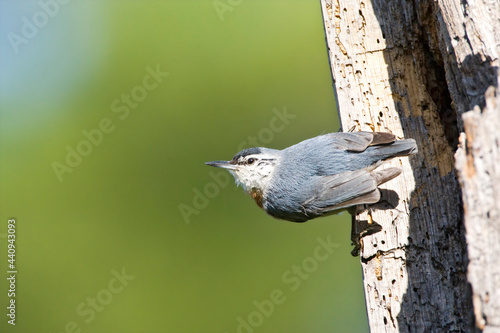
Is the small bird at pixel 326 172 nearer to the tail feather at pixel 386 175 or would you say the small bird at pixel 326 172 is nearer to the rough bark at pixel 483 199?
the tail feather at pixel 386 175

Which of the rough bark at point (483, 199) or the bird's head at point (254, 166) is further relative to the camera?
the bird's head at point (254, 166)

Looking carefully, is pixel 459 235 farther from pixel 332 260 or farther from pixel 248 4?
pixel 248 4

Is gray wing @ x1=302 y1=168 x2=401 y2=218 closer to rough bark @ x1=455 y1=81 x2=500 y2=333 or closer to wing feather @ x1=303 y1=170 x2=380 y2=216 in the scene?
wing feather @ x1=303 y1=170 x2=380 y2=216

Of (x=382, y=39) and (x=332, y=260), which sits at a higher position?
(x=382, y=39)

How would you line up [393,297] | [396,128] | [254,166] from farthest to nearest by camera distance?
[254,166], [396,128], [393,297]

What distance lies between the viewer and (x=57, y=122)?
17.5 ft

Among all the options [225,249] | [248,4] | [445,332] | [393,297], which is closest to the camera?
[445,332]

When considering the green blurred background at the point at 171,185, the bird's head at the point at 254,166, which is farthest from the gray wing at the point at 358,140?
the green blurred background at the point at 171,185

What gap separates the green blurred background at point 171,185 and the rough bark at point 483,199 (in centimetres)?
348

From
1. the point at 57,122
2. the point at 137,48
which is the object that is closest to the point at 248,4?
the point at 137,48

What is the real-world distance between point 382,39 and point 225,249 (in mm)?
2903

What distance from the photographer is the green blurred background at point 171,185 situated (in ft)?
16.4

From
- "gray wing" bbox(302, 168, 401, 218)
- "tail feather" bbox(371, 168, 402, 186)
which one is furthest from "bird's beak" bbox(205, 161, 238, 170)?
"tail feather" bbox(371, 168, 402, 186)

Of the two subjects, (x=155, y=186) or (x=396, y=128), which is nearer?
(x=396, y=128)
